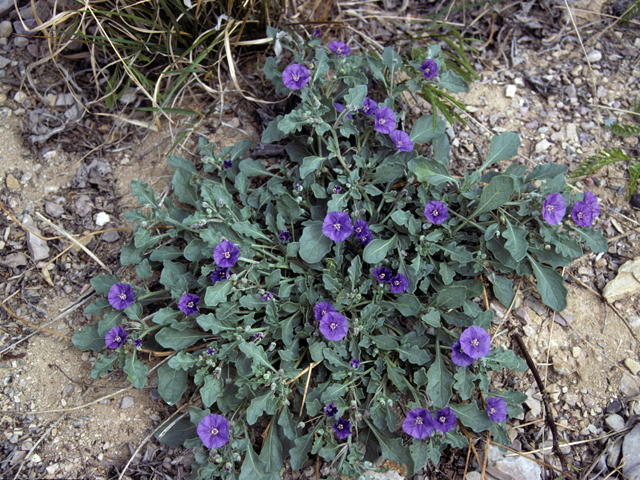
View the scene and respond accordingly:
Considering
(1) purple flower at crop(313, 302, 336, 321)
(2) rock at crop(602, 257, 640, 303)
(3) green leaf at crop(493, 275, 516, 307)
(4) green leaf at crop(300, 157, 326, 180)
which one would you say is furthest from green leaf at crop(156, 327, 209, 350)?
(2) rock at crop(602, 257, 640, 303)

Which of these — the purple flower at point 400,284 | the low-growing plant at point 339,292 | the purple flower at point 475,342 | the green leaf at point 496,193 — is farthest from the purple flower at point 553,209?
the purple flower at point 400,284

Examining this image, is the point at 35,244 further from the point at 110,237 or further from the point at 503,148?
the point at 503,148

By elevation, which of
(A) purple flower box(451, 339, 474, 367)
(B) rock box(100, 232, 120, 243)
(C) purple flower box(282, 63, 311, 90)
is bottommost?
(B) rock box(100, 232, 120, 243)

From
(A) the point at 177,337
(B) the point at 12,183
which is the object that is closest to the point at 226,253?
(A) the point at 177,337

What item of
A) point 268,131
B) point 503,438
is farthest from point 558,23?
point 503,438

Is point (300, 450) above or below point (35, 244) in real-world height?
below

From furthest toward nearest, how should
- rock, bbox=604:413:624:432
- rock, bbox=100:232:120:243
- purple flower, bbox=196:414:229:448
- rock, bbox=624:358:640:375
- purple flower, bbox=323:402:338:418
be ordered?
rock, bbox=100:232:120:243 → rock, bbox=624:358:640:375 → rock, bbox=604:413:624:432 → purple flower, bbox=323:402:338:418 → purple flower, bbox=196:414:229:448

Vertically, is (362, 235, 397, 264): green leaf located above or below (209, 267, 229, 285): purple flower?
above

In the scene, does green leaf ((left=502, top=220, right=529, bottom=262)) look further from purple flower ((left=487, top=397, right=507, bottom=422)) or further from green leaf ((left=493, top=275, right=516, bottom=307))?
purple flower ((left=487, top=397, right=507, bottom=422))
